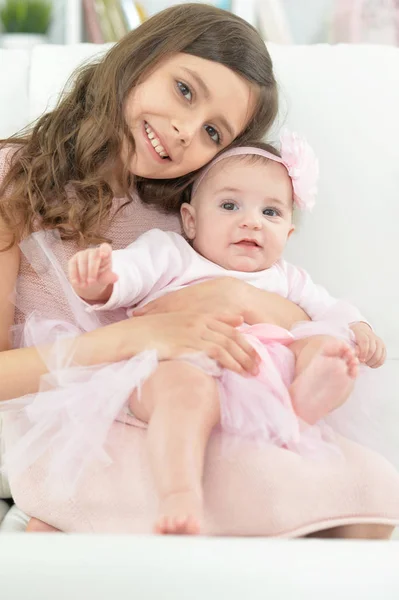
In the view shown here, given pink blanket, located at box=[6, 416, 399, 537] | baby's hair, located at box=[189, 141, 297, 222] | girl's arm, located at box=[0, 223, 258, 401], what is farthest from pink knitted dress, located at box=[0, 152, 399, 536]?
baby's hair, located at box=[189, 141, 297, 222]

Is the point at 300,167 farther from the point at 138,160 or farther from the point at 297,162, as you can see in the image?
the point at 138,160

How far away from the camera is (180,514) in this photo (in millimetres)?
858

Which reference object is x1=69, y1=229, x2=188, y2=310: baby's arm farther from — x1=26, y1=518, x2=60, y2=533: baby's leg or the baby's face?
x1=26, y1=518, x2=60, y2=533: baby's leg

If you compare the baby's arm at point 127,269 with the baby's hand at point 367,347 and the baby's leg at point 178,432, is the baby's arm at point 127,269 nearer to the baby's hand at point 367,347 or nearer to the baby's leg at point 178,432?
the baby's leg at point 178,432

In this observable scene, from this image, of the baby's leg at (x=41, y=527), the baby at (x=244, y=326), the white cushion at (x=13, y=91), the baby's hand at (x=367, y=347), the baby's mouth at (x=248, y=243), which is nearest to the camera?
the baby at (x=244, y=326)

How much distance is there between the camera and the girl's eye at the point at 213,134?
134 centimetres

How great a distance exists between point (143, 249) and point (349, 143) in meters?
0.54

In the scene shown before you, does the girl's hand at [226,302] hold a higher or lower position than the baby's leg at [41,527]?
higher

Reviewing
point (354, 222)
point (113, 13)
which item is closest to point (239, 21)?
point (354, 222)

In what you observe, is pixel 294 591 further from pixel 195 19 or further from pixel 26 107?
pixel 26 107

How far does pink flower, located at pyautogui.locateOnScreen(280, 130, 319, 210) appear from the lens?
4.43 feet

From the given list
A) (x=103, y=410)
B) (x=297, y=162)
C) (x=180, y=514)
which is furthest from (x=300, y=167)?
(x=180, y=514)

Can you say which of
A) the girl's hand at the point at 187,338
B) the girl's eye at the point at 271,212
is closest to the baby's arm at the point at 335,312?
the girl's eye at the point at 271,212

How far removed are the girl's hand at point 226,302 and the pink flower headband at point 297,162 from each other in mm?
200
